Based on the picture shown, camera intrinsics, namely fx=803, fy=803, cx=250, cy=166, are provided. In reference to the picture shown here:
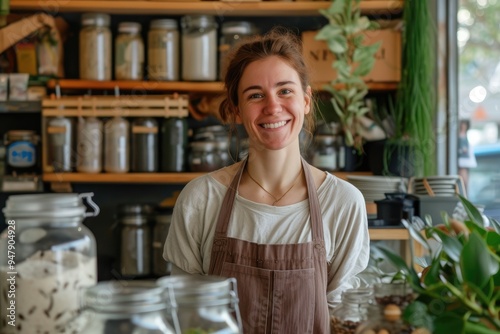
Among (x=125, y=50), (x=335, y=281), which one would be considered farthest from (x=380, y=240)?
(x=125, y=50)

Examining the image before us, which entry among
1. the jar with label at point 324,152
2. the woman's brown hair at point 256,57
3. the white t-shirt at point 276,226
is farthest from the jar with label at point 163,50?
the white t-shirt at point 276,226

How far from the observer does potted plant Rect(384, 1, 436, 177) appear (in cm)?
331

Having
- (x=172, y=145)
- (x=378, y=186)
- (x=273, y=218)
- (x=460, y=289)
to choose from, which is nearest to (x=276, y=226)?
(x=273, y=218)

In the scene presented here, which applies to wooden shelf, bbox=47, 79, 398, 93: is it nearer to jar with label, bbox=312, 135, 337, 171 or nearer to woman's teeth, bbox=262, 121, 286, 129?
jar with label, bbox=312, 135, 337, 171

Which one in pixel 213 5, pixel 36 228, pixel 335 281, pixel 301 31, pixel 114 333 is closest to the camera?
pixel 114 333

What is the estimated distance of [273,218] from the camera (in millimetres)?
1703

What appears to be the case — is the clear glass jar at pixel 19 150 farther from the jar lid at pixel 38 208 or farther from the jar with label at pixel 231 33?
the jar lid at pixel 38 208

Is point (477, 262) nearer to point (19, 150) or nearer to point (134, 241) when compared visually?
point (134, 241)

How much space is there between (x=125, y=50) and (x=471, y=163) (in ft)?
5.22

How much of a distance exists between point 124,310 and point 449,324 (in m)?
0.42

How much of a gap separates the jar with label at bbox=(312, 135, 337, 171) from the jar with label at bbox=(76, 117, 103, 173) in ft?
3.08

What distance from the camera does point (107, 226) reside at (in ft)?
12.5

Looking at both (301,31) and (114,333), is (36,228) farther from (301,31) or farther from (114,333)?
(301,31)

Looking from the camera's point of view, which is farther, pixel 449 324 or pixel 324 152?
pixel 324 152
